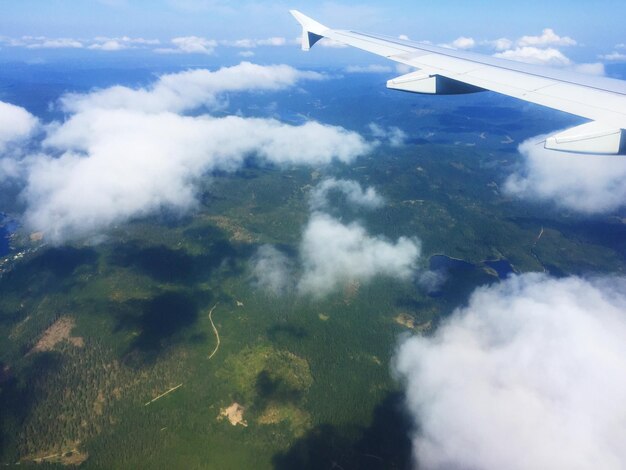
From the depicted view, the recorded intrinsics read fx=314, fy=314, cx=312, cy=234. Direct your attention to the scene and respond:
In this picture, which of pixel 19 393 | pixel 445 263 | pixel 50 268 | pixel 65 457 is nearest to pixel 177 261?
pixel 50 268

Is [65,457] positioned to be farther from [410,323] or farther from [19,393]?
[410,323]

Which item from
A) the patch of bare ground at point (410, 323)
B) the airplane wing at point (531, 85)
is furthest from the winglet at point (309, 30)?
the patch of bare ground at point (410, 323)

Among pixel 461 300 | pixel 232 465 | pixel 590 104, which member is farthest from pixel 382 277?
pixel 590 104

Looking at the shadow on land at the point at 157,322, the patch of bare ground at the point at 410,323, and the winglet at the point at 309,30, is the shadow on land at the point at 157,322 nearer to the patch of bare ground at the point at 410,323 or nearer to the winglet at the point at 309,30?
the patch of bare ground at the point at 410,323

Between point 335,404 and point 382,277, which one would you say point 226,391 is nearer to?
point 335,404

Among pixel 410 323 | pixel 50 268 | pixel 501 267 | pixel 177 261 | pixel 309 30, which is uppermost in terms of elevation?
pixel 309 30

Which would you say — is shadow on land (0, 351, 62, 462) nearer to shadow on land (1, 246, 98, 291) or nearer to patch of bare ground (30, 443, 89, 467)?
patch of bare ground (30, 443, 89, 467)
